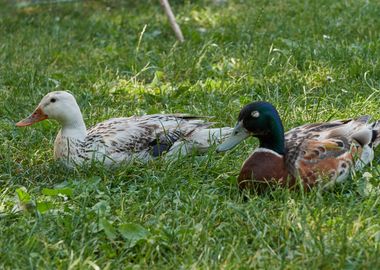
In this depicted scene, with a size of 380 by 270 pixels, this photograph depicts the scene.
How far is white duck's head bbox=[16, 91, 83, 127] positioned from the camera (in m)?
5.97

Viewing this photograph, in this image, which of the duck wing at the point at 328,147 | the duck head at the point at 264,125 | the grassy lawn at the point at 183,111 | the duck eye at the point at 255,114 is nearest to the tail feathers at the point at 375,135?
the duck wing at the point at 328,147

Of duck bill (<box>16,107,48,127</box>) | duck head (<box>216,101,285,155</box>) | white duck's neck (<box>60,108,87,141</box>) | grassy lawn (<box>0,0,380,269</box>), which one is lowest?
grassy lawn (<box>0,0,380,269</box>)

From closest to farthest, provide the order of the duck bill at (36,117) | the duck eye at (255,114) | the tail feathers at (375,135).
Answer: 1. the duck eye at (255,114)
2. the tail feathers at (375,135)
3. the duck bill at (36,117)

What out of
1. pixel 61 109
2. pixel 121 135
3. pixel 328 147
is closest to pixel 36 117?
pixel 61 109

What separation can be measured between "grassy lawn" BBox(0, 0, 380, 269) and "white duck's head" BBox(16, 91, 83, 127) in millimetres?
249

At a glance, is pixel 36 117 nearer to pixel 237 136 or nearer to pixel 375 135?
pixel 237 136

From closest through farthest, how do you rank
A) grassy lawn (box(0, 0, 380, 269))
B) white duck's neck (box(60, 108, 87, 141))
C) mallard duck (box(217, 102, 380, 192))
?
grassy lawn (box(0, 0, 380, 269))
mallard duck (box(217, 102, 380, 192))
white duck's neck (box(60, 108, 87, 141))

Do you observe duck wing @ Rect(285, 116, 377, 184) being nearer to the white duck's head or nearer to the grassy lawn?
the grassy lawn

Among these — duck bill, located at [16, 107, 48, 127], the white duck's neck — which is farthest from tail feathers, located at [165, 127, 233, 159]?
duck bill, located at [16, 107, 48, 127]

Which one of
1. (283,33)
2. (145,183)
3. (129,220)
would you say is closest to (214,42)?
(283,33)

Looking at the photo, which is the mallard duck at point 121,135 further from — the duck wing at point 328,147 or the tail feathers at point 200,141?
the duck wing at point 328,147

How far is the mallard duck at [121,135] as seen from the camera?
575cm

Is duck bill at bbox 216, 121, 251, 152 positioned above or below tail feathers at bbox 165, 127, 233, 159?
above

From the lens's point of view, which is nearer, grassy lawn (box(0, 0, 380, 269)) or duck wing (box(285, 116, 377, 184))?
grassy lawn (box(0, 0, 380, 269))
